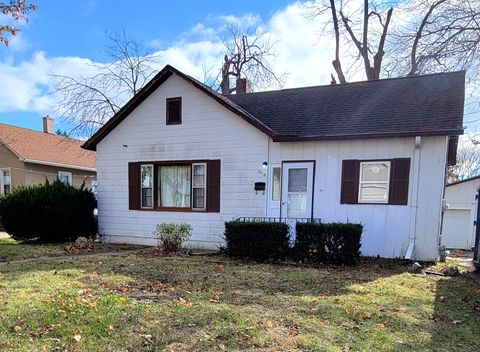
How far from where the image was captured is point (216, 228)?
33.0 feet

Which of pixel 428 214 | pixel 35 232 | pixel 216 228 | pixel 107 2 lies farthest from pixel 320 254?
pixel 107 2

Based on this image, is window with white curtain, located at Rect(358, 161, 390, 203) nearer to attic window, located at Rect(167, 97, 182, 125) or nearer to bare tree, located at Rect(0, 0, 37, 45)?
attic window, located at Rect(167, 97, 182, 125)

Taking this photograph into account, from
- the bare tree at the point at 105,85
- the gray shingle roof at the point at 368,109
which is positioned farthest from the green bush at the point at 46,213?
the bare tree at the point at 105,85

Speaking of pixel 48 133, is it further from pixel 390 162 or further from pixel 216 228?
pixel 390 162

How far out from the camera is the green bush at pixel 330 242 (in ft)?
24.5

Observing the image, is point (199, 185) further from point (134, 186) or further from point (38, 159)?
point (38, 159)

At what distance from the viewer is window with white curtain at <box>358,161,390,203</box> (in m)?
8.53

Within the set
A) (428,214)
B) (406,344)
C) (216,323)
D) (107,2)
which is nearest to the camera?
(406,344)

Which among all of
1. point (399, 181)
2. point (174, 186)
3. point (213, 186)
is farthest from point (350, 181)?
point (174, 186)

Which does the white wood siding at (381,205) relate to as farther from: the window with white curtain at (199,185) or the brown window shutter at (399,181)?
the window with white curtain at (199,185)

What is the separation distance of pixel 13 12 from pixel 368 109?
31.4 ft

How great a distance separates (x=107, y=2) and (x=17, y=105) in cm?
1181

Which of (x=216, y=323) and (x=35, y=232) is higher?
(x=216, y=323)

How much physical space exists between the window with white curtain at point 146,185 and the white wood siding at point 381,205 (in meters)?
4.06
